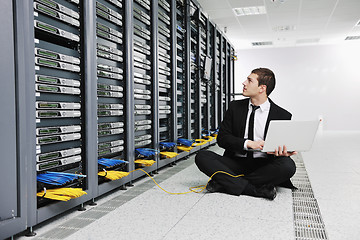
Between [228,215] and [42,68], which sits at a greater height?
[42,68]

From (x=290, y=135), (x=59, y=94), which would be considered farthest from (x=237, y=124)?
(x=59, y=94)

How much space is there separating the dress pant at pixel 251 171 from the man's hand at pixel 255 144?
0.67ft

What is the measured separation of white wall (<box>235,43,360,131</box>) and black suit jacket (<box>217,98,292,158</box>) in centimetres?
906

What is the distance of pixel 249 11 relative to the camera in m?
6.82

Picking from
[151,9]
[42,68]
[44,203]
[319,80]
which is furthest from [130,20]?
[319,80]

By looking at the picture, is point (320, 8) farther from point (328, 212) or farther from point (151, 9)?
point (328, 212)

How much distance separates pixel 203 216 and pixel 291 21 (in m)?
6.97

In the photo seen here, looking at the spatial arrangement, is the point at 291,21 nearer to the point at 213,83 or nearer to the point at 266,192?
the point at 213,83

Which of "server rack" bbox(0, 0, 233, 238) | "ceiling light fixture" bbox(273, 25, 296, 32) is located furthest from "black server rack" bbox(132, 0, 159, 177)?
"ceiling light fixture" bbox(273, 25, 296, 32)

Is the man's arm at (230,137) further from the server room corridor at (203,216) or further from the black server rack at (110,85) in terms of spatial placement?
the black server rack at (110,85)

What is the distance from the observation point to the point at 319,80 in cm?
1092

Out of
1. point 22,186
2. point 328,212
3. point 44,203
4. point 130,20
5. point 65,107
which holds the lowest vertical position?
point 328,212

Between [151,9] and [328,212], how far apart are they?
8.34ft

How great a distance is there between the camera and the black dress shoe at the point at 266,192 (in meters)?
2.39
